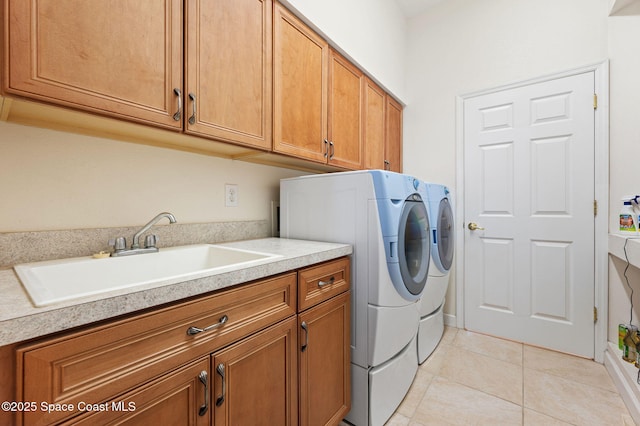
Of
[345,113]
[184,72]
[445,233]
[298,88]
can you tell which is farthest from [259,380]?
[445,233]

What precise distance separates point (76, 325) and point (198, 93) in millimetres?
875

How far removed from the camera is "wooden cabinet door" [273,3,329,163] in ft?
4.65

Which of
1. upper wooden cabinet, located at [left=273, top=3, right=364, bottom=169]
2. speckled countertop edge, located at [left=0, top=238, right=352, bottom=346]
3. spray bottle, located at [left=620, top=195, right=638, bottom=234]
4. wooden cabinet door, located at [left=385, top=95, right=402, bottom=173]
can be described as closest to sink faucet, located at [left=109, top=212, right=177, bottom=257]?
speckled countertop edge, located at [left=0, top=238, right=352, bottom=346]

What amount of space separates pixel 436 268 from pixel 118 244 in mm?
1926

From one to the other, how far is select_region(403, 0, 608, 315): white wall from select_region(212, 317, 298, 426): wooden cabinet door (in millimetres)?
2067

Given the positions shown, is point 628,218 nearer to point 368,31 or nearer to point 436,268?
point 436,268

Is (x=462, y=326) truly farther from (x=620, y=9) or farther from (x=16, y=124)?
(x=16, y=124)

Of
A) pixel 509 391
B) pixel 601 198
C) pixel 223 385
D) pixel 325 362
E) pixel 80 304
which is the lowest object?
pixel 509 391

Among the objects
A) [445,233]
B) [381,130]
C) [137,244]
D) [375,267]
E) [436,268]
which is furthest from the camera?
[381,130]

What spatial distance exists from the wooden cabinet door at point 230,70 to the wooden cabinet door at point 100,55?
0.20 ft

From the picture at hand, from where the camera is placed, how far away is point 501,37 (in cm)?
241

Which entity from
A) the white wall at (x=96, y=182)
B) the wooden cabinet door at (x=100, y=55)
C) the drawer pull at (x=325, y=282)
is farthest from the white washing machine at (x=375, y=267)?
the wooden cabinet door at (x=100, y=55)

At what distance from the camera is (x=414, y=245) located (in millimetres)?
1589

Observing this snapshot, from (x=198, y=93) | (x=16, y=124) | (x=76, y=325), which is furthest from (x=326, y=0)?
(x=76, y=325)
